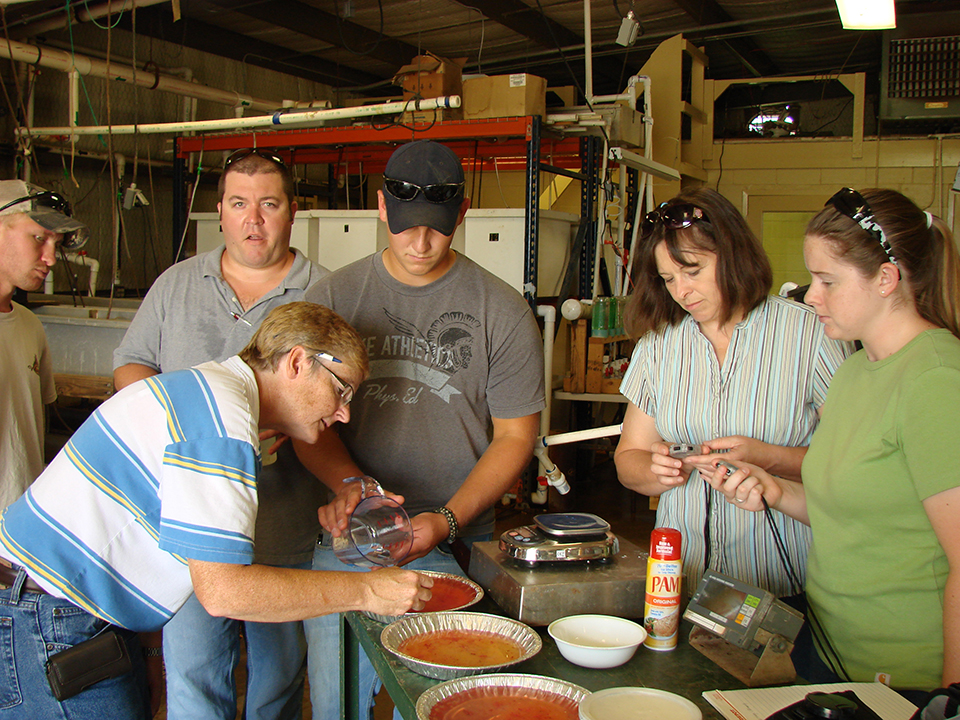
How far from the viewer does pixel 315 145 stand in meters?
5.60

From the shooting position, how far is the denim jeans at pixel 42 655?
1.50 m

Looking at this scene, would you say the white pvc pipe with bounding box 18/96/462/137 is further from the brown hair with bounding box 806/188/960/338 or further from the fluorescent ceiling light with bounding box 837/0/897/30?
the brown hair with bounding box 806/188/960/338

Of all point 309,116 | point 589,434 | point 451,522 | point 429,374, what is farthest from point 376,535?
point 309,116

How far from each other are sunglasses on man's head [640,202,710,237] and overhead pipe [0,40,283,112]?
4231mm

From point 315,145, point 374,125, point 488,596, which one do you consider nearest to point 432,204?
point 488,596

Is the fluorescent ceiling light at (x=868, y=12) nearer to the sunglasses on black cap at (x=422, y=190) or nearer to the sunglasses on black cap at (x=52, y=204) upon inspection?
the sunglasses on black cap at (x=422, y=190)

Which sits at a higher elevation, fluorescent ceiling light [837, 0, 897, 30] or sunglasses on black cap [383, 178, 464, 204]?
fluorescent ceiling light [837, 0, 897, 30]

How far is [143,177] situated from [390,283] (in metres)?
5.97

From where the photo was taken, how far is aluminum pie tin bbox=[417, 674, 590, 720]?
1147mm

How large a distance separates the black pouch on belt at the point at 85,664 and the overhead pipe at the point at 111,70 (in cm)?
421

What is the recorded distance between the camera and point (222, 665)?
200 cm

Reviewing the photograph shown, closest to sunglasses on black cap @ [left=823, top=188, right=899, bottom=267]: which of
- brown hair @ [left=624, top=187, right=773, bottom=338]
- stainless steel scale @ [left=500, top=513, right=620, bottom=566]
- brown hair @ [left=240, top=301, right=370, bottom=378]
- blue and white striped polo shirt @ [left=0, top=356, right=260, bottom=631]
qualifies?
brown hair @ [left=624, top=187, right=773, bottom=338]

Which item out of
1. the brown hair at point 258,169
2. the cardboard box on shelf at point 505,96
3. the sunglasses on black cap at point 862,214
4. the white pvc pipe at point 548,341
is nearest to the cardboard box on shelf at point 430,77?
the cardboard box on shelf at point 505,96

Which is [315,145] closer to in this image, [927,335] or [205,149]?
[205,149]
